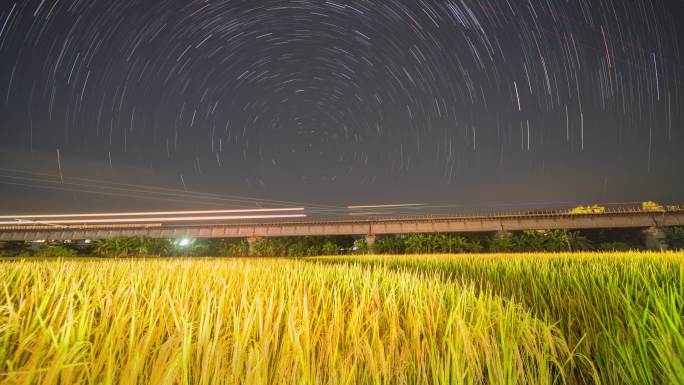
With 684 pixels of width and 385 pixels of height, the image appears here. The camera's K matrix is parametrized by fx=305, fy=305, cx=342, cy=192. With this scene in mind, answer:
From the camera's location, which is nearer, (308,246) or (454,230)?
(454,230)

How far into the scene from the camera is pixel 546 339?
1.95m

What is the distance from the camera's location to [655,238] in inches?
2089

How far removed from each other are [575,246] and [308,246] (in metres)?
57.3

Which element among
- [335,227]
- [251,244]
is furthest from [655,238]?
[251,244]

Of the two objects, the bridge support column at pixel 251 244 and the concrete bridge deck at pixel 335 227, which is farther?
the bridge support column at pixel 251 244

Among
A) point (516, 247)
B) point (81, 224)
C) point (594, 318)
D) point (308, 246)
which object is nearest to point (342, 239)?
point (308, 246)

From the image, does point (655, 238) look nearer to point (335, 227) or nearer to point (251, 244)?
point (335, 227)

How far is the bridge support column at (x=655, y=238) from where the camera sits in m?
52.5

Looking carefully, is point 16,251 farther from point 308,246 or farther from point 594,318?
point 594,318

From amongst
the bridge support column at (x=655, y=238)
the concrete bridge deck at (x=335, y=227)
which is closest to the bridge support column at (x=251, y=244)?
the concrete bridge deck at (x=335, y=227)

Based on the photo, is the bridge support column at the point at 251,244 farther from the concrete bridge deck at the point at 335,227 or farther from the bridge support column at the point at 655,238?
the bridge support column at the point at 655,238

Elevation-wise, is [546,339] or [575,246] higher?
[546,339]

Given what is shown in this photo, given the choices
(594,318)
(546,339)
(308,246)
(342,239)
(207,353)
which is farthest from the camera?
(342,239)

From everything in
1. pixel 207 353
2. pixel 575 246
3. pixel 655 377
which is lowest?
pixel 575 246
